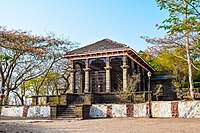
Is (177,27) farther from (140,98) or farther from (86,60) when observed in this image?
(86,60)

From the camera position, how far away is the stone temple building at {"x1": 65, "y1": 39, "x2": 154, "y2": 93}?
68.1ft

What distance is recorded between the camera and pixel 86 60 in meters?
22.0

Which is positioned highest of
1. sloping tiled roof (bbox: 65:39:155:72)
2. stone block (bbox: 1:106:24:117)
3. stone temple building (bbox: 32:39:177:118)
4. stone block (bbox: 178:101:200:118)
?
sloping tiled roof (bbox: 65:39:155:72)

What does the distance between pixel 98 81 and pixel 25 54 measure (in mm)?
7290

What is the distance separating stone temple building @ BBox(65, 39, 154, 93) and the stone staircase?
11.3 feet

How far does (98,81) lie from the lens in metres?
24.0

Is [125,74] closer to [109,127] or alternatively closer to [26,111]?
[26,111]

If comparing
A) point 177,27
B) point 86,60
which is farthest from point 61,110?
point 177,27

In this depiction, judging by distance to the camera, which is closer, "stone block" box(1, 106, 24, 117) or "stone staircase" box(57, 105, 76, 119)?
"stone staircase" box(57, 105, 76, 119)

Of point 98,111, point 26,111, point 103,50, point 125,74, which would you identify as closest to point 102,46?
point 103,50

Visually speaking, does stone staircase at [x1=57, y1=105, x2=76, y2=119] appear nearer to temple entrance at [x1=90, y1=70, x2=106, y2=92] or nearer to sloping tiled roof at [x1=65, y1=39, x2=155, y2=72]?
sloping tiled roof at [x1=65, y1=39, x2=155, y2=72]

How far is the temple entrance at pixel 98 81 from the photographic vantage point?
78.0ft

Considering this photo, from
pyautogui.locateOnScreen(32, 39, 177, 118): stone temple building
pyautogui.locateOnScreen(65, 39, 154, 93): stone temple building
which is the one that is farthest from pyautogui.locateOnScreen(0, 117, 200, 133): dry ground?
pyautogui.locateOnScreen(65, 39, 154, 93): stone temple building

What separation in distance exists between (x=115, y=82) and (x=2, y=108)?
10.5 meters
